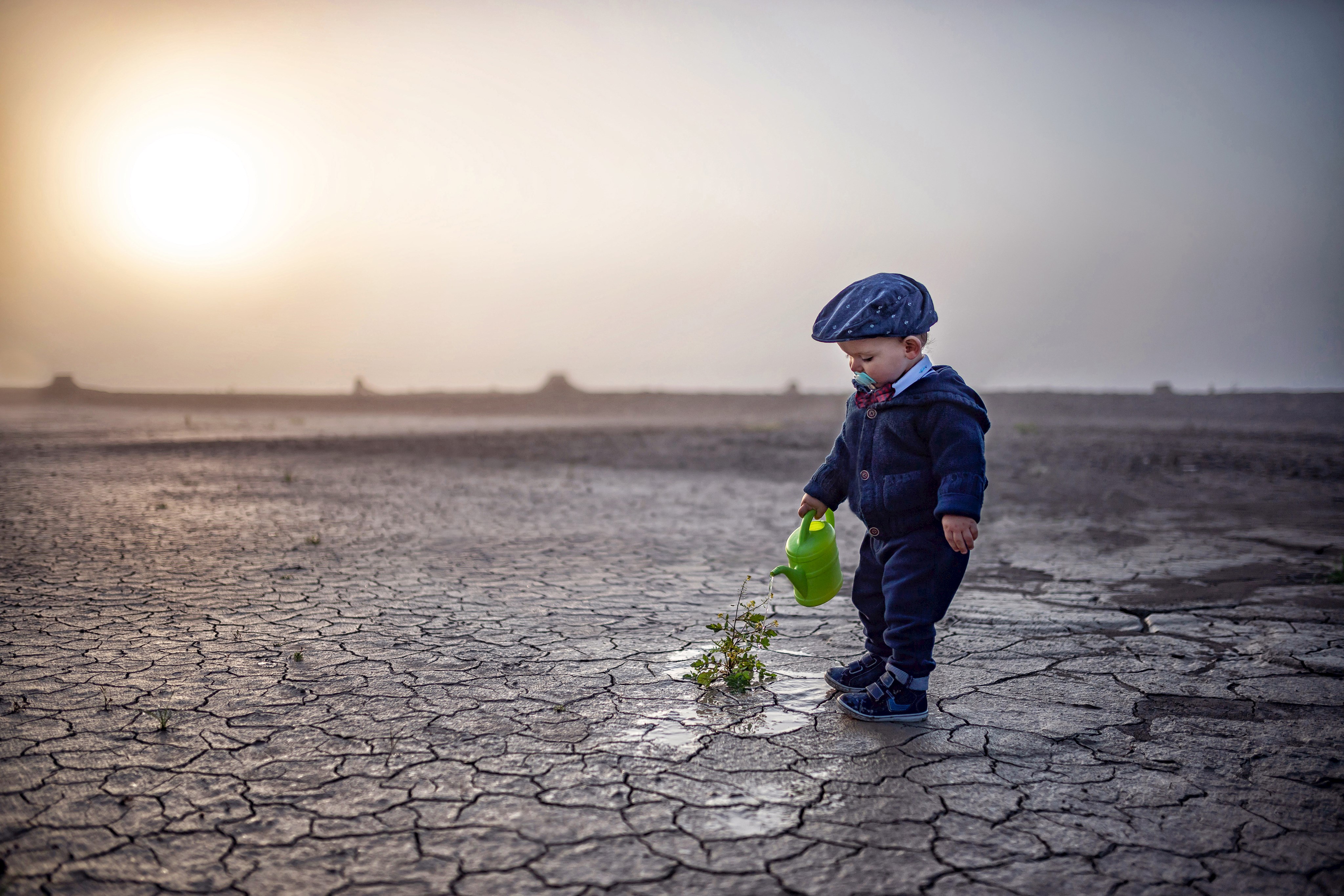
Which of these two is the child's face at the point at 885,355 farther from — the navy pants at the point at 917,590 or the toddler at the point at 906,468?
the navy pants at the point at 917,590

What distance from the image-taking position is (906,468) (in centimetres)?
265

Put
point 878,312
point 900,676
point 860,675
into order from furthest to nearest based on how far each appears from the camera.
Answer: point 860,675
point 900,676
point 878,312

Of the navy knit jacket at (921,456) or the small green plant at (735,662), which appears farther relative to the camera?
the small green plant at (735,662)

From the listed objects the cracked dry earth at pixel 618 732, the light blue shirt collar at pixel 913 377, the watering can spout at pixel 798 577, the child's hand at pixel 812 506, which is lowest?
the cracked dry earth at pixel 618 732

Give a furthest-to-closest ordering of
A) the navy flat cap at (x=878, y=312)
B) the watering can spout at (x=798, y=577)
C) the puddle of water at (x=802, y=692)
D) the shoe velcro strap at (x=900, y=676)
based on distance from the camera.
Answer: the watering can spout at (x=798, y=577)
the puddle of water at (x=802, y=692)
the shoe velcro strap at (x=900, y=676)
the navy flat cap at (x=878, y=312)

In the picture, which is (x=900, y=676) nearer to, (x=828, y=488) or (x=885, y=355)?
(x=828, y=488)

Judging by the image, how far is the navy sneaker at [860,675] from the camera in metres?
2.94

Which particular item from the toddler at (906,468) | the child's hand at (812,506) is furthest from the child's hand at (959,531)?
the child's hand at (812,506)

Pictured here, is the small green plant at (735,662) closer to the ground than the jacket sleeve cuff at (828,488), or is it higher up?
closer to the ground

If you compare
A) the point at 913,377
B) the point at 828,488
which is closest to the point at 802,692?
the point at 828,488

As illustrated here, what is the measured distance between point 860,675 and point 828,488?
67 cm

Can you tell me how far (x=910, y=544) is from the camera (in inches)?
104

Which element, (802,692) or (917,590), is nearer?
(917,590)

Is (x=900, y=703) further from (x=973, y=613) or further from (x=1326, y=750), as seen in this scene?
(x=973, y=613)
